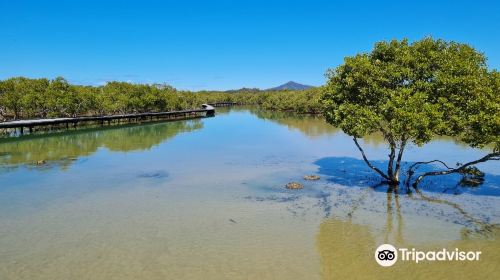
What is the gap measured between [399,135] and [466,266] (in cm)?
906

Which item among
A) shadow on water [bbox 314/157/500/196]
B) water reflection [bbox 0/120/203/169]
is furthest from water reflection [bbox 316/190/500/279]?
water reflection [bbox 0/120/203/169]

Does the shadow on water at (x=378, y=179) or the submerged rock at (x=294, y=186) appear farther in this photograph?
the submerged rock at (x=294, y=186)

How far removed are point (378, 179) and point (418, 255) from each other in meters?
12.0

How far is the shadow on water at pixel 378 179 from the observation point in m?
22.3

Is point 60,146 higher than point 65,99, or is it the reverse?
point 65,99

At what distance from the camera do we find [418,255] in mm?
13359

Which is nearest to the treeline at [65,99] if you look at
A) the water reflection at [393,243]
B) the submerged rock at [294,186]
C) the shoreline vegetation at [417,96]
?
the shoreline vegetation at [417,96]

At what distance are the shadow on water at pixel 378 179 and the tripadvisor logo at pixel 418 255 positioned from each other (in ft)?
29.6

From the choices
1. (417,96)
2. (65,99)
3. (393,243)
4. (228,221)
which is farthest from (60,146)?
(393,243)

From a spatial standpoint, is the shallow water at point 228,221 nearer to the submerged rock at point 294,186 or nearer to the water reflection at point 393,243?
the water reflection at point 393,243

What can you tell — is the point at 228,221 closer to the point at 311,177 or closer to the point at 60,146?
the point at 311,177

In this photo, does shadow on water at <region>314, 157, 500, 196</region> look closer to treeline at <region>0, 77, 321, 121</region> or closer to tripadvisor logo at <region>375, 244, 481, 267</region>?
tripadvisor logo at <region>375, 244, 481, 267</region>

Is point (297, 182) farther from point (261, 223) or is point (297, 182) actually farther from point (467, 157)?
point (467, 157)

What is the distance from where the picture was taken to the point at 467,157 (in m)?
34.9
